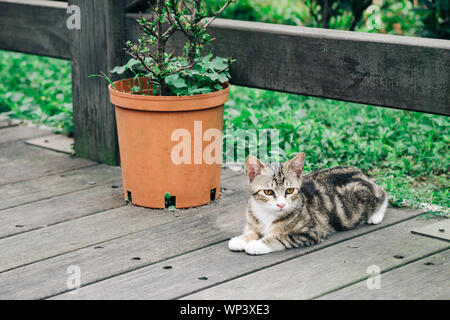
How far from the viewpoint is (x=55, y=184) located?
408 cm

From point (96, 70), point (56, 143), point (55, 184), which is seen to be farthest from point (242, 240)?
point (56, 143)

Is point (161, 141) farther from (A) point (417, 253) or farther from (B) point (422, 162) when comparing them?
(B) point (422, 162)

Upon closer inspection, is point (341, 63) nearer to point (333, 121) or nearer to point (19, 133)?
point (333, 121)

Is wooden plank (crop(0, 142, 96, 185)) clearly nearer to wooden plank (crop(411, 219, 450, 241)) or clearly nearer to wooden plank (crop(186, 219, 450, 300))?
wooden plank (crop(186, 219, 450, 300))

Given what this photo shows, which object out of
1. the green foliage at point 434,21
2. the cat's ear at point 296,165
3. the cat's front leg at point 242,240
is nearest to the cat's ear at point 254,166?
the cat's ear at point 296,165

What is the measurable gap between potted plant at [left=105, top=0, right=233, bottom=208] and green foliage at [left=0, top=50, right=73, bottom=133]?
5.15 feet

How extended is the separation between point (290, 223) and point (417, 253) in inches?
24.1

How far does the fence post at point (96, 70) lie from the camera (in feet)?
13.6

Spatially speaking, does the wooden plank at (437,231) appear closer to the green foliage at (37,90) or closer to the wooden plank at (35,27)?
the wooden plank at (35,27)

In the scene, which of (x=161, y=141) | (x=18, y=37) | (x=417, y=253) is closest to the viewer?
(x=417, y=253)

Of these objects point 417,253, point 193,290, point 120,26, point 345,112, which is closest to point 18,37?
point 120,26

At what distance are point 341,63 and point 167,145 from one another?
1.04 m

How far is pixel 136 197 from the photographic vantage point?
3.71 m

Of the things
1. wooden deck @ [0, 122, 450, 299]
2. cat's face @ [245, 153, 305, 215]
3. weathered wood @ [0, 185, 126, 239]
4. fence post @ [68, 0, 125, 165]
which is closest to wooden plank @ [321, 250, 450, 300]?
wooden deck @ [0, 122, 450, 299]
